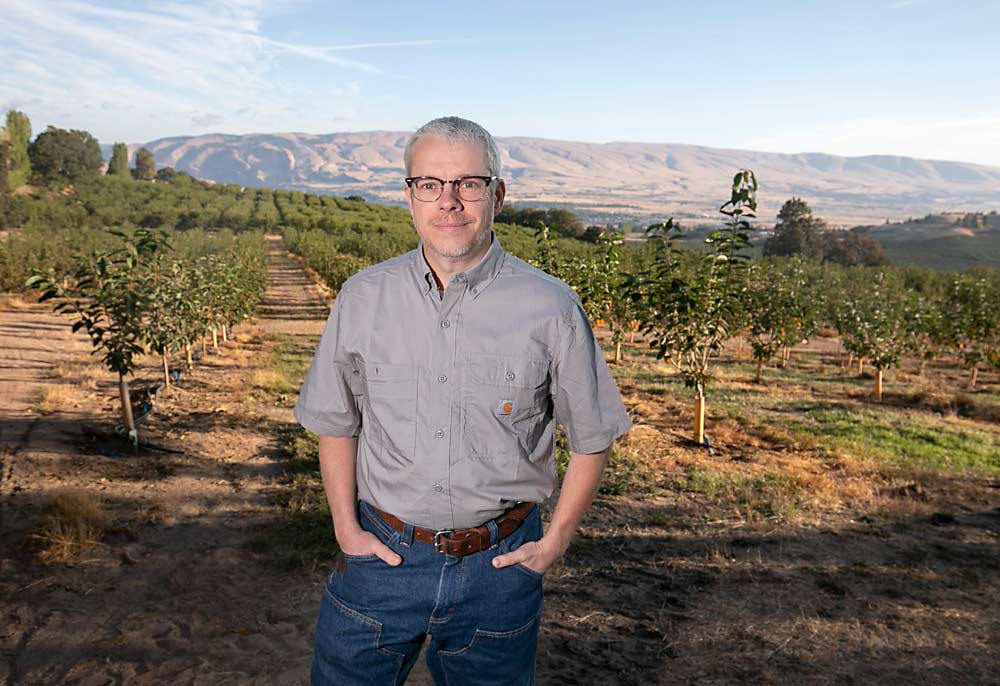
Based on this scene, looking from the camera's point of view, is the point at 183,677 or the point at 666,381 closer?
the point at 183,677

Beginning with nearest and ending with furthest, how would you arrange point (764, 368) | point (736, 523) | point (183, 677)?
point (183, 677), point (736, 523), point (764, 368)

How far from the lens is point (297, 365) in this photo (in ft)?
53.6

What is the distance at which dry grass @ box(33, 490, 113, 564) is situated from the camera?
606cm

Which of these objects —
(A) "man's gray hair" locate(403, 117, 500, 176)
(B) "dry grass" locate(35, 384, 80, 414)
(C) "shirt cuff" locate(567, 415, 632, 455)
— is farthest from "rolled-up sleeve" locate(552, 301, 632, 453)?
(B) "dry grass" locate(35, 384, 80, 414)

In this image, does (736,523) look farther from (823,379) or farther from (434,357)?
(823,379)

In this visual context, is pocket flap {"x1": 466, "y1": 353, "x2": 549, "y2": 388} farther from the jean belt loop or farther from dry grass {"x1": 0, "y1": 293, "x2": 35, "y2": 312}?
dry grass {"x1": 0, "y1": 293, "x2": 35, "y2": 312}

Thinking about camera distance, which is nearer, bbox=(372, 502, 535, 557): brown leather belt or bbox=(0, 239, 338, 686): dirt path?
bbox=(372, 502, 535, 557): brown leather belt

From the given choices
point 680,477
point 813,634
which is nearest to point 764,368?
point 680,477

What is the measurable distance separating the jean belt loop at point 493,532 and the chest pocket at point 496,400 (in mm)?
216

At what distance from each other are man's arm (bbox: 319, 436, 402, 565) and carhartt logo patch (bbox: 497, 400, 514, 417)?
582mm

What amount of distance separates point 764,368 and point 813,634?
1616 centimetres

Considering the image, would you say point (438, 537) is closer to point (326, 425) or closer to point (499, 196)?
point (326, 425)

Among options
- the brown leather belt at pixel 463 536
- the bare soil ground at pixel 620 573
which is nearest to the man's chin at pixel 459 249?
the brown leather belt at pixel 463 536

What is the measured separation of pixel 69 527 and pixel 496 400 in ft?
20.4
